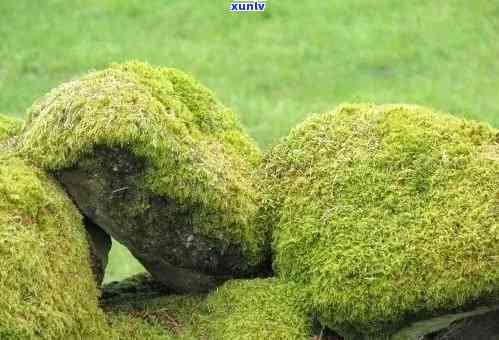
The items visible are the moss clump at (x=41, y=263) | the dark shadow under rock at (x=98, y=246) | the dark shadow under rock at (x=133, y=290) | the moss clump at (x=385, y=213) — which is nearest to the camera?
the moss clump at (x=41, y=263)

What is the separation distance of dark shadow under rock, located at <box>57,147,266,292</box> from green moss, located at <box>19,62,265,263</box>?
57mm

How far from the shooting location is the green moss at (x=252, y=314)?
461cm

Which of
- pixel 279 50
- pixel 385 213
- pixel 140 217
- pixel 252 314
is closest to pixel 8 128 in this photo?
pixel 140 217

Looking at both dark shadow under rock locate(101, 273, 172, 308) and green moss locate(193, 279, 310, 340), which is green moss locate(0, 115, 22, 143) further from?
green moss locate(193, 279, 310, 340)

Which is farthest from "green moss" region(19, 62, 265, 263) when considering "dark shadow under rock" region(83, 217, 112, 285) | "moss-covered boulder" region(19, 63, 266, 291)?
"dark shadow under rock" region(83, 217, 112, 285)

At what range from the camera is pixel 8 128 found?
5324 mm

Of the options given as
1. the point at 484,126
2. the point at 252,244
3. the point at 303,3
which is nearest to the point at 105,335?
the point at 252,244

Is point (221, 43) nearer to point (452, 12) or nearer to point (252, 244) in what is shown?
point (452, 12)

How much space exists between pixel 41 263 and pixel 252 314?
128 cm

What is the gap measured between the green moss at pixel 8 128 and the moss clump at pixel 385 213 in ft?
5.24

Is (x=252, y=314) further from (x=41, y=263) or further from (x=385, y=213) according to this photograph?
(x=41, y=263)

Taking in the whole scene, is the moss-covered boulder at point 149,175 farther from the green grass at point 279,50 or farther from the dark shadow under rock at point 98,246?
the green grass at point 279,50

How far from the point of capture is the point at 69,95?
481cm

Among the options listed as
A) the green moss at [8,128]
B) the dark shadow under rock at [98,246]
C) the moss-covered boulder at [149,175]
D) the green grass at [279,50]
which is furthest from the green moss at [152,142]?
the green grass at [279,50]
